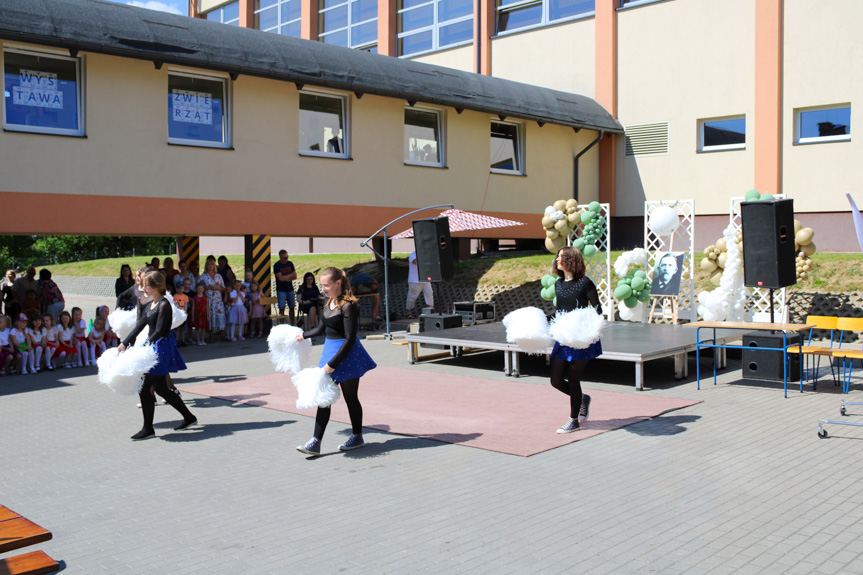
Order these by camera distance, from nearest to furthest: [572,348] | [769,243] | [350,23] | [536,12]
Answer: [572,348] < [769,243] < [536,12] < [350,23]

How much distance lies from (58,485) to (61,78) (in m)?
10.2

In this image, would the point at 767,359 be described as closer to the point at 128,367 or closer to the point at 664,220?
the point at 664,220

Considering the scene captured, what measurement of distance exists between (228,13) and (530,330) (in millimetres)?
35434

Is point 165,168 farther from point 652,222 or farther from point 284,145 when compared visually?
point 652,222

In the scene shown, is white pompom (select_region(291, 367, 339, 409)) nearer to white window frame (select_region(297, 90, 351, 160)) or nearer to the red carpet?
the red carpet

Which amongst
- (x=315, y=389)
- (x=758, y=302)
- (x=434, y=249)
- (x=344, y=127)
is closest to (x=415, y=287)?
(x=434, y=249)

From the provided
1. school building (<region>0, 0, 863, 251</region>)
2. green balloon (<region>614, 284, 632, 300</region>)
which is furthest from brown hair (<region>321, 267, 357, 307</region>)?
school building (<region>0, 0, 863, 251</region>)

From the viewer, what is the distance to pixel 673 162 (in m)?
22.7

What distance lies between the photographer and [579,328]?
25.2 ft

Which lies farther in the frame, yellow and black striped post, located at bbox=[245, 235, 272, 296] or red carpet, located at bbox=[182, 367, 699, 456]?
yellow and black striped post, located at bbox=[245, 235, 272, 296]

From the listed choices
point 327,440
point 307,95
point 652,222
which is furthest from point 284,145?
point 327,440

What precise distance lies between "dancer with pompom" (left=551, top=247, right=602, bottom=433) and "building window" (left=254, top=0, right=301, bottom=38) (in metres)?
→ 28.9

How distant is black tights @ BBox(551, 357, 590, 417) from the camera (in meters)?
7.89

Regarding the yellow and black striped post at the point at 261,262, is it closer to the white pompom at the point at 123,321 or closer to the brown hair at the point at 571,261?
the white pompom at the point at 123,321
